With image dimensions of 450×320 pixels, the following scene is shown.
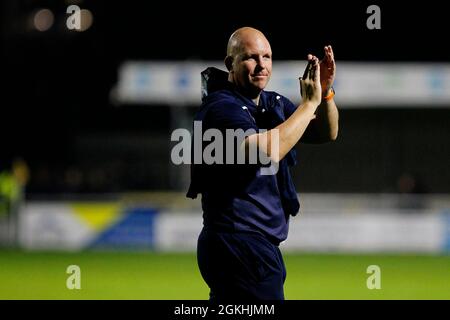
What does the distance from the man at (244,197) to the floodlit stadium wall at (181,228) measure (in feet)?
48.8

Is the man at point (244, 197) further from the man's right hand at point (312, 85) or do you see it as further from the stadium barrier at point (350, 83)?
the stadium barrier at point (350, 83)


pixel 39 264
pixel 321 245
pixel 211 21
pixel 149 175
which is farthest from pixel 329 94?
pixel 211 21

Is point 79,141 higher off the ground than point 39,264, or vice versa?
point 79,141

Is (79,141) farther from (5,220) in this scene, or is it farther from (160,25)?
(160,25)

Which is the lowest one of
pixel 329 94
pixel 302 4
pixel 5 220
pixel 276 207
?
pixel 276 207

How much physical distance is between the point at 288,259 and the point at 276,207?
44.3 feet

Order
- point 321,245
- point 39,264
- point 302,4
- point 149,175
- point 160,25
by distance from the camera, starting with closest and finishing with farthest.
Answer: point 39,264 < point 321,245 < point 149,175 < point 302,4 < point 160,25

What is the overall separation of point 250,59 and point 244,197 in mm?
719

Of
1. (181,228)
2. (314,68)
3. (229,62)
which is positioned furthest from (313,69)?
(181,228)

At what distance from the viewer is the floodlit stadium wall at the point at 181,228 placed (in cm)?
2019

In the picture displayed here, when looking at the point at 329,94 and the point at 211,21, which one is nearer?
the point at 329,94

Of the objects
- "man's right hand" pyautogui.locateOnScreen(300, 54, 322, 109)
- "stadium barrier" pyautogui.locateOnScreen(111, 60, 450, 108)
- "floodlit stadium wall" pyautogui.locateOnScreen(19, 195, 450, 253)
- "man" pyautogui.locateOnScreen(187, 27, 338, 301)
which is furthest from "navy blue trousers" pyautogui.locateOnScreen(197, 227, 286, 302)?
"stadium barrier" pyautogui.locateOnScreen(111, 60, 450, 108)

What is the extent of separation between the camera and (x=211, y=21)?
113 ft
